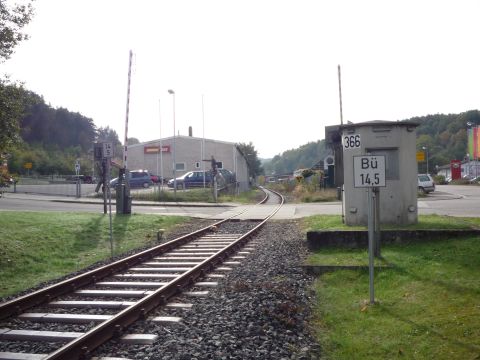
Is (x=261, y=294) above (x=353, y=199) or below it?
below

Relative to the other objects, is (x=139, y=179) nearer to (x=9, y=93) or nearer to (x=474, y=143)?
(x=9, y=93)

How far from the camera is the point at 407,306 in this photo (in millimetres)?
7055

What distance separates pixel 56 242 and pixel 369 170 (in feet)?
27.7

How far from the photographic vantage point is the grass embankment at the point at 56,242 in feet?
32.3

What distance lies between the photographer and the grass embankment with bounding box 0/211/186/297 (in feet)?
32.3

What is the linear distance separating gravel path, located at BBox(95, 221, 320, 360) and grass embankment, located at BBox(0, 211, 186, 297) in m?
3.58

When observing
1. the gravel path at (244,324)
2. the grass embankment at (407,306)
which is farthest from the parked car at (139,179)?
the gravel path at (244,324)

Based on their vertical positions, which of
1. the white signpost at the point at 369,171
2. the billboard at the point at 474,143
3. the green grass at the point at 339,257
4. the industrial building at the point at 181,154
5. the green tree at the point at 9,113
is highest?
the billboard at the point at 474,143

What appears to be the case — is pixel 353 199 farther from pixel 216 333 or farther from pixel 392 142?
pixel 216 333

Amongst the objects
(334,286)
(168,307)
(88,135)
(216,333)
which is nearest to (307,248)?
(334,286)

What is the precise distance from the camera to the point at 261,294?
24.5 ft

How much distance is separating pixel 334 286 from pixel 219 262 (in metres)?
2.75

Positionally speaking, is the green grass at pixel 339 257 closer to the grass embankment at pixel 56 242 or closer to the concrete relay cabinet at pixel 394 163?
the concrete relay cabinet at pixel 394 163

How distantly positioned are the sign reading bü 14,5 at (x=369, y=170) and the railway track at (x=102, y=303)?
2.92 metres
